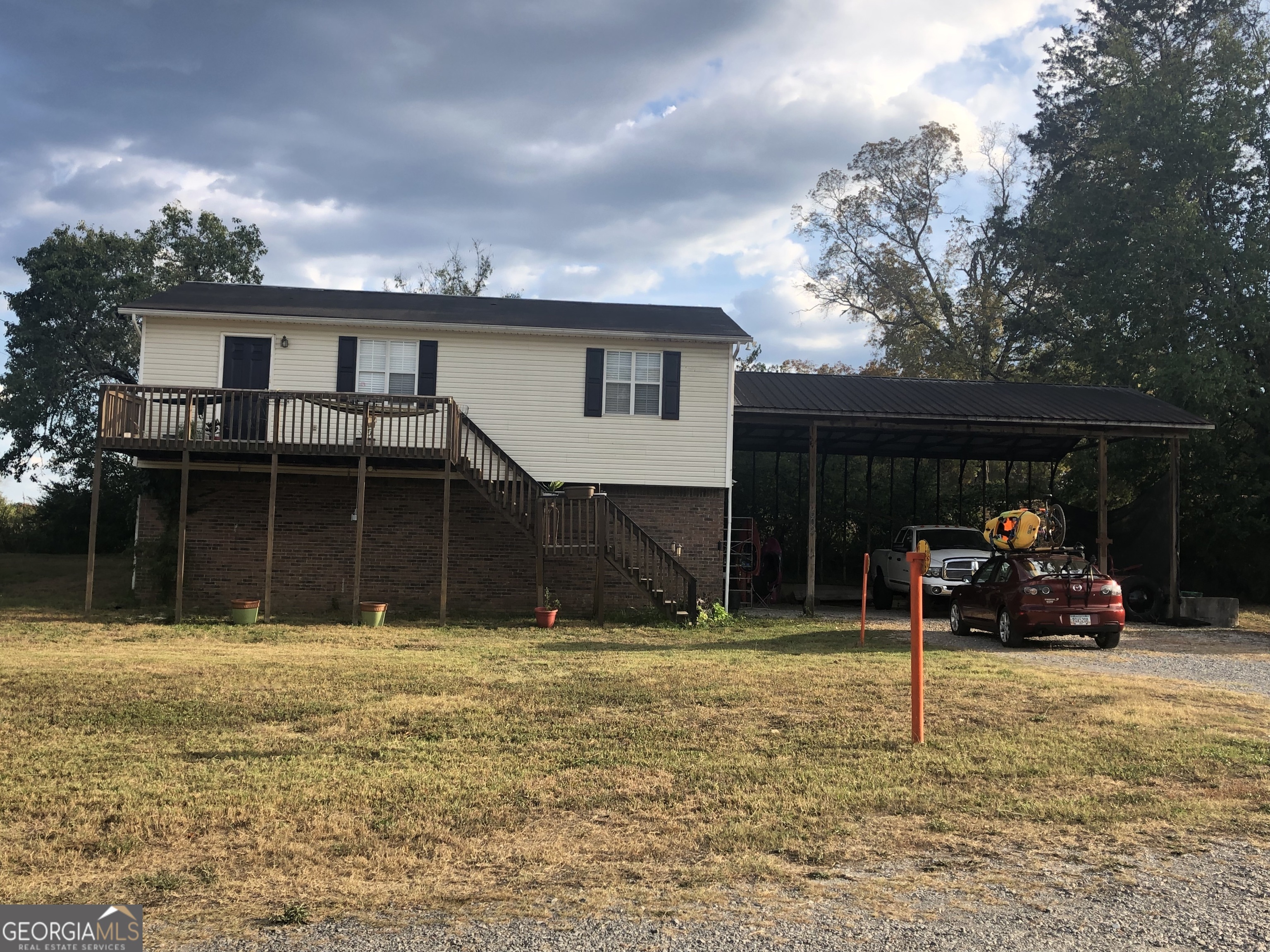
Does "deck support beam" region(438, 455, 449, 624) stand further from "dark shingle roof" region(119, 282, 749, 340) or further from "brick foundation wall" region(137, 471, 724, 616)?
"dark shingle roof" region(119, 282, 749, 340)

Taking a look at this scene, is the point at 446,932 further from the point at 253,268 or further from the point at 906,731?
the point at 253,268

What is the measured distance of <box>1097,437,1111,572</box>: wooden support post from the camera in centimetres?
1931

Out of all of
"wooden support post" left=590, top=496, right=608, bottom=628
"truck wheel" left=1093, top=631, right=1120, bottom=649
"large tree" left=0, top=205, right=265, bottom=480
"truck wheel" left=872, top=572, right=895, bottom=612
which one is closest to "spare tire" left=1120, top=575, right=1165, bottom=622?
"truck wheel" left=872, top=572, right=895, bottom=612

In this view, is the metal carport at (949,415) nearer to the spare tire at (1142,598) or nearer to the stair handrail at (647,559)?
the spare tire at (1142,598)

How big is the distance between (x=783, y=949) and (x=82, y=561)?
2678 cm

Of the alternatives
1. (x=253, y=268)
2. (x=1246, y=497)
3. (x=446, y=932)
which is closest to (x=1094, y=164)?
(x=1246, y=497)

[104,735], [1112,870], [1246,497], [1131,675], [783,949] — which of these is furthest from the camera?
[1246,497]

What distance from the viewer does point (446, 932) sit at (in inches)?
158

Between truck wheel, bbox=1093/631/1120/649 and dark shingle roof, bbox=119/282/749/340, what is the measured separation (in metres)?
7.89

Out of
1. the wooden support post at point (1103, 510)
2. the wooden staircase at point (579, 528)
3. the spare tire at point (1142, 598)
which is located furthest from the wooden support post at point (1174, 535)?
the wooden staircase at point (579, 528)

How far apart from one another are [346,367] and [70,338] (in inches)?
589

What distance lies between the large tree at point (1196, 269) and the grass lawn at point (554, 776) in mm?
15521

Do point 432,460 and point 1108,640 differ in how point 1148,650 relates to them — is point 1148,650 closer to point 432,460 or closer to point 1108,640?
point 1108,640

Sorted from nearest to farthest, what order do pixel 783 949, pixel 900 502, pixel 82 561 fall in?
1. pixel 783 949
2. pixel 82 561
3. pixel 900 502
